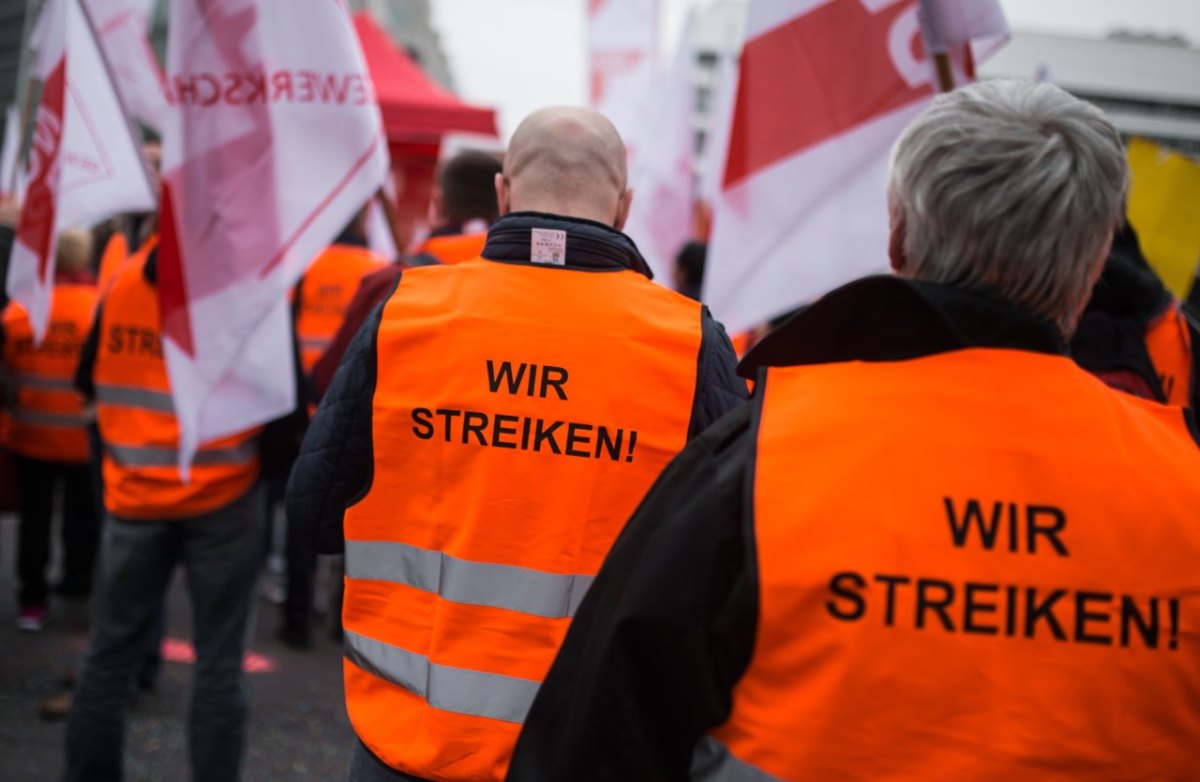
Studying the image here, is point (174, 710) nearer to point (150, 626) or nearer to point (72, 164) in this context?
point (150, 626)

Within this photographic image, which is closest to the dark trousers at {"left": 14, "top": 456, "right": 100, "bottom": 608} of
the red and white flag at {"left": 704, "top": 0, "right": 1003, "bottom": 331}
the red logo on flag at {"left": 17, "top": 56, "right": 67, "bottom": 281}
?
the red logo on flag at {"left": 17, "top": 56, "right": 67, "bottom": 281}

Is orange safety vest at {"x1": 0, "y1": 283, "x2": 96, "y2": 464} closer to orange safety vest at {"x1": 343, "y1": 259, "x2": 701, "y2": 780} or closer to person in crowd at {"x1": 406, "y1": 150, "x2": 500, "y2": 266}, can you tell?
person in crowd at {"x1": 406, "y1": 150, "x2": 500, "y2": 266}

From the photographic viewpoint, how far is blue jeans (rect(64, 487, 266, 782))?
3.09m

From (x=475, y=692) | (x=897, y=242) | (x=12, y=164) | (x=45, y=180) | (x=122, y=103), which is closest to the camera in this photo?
(x=897, y=242)

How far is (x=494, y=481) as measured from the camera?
1741 millimetres

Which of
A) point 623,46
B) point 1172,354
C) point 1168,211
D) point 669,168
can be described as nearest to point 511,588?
point 1172,354

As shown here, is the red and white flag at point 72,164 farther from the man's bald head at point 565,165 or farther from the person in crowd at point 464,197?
the man's bald head at point 565,165

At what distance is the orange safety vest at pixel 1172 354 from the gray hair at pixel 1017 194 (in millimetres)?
1263

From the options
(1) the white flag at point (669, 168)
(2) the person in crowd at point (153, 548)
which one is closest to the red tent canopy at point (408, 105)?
(1) the white flag at point (669, 168)

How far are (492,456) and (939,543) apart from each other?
→ 85 cm

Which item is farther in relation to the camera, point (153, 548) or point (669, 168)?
point (669, 168)

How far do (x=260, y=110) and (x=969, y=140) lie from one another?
8.22ft

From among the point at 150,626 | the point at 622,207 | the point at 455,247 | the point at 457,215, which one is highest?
the point at 457,215

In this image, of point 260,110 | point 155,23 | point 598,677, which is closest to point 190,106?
point 260,110
